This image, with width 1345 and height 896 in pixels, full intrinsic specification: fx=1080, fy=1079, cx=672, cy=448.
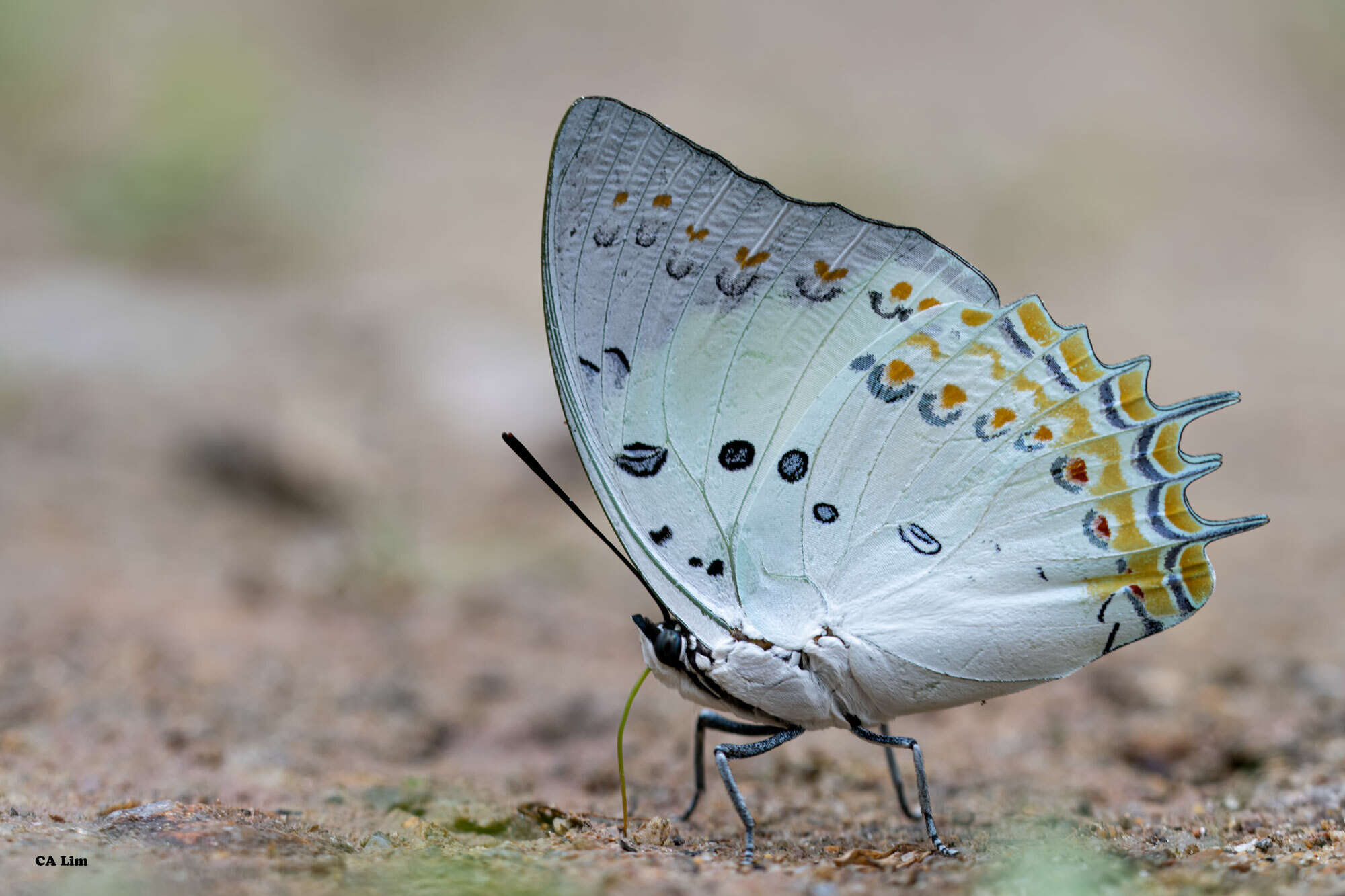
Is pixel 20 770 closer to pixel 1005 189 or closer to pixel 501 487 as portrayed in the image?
pixel 501 487

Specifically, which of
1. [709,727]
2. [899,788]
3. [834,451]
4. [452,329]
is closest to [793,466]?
[834,451]

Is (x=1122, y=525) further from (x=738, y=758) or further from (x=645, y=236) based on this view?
(x=645, y=236)

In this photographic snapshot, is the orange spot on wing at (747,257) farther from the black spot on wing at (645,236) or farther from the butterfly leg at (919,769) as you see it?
the butterfly leg at (919,769)

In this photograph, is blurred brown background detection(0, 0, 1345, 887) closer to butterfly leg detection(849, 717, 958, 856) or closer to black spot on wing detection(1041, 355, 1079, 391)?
butterfly leg detection(849, 717, 958, 856)

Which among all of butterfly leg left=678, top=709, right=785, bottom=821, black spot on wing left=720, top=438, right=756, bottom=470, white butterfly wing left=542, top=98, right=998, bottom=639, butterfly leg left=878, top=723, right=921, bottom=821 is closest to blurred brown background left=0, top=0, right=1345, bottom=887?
butterfly leg left=678, top=709, right=785, bottom=821

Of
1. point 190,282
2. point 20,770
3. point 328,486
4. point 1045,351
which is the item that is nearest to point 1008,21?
point 190,282

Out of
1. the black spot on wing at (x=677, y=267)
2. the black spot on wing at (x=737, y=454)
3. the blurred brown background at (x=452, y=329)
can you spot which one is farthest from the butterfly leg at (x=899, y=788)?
the black spot on wing at (x=677, y=267)

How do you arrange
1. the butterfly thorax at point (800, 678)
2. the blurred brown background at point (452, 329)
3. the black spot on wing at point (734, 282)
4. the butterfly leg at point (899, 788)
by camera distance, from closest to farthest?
1. the butterfly thorax at point (800, 678)
2. the black spot on wing at point (734, 282)
3. the butterfly leg at point (899, 788)
4. the blurred brown background at point (452, 329)
